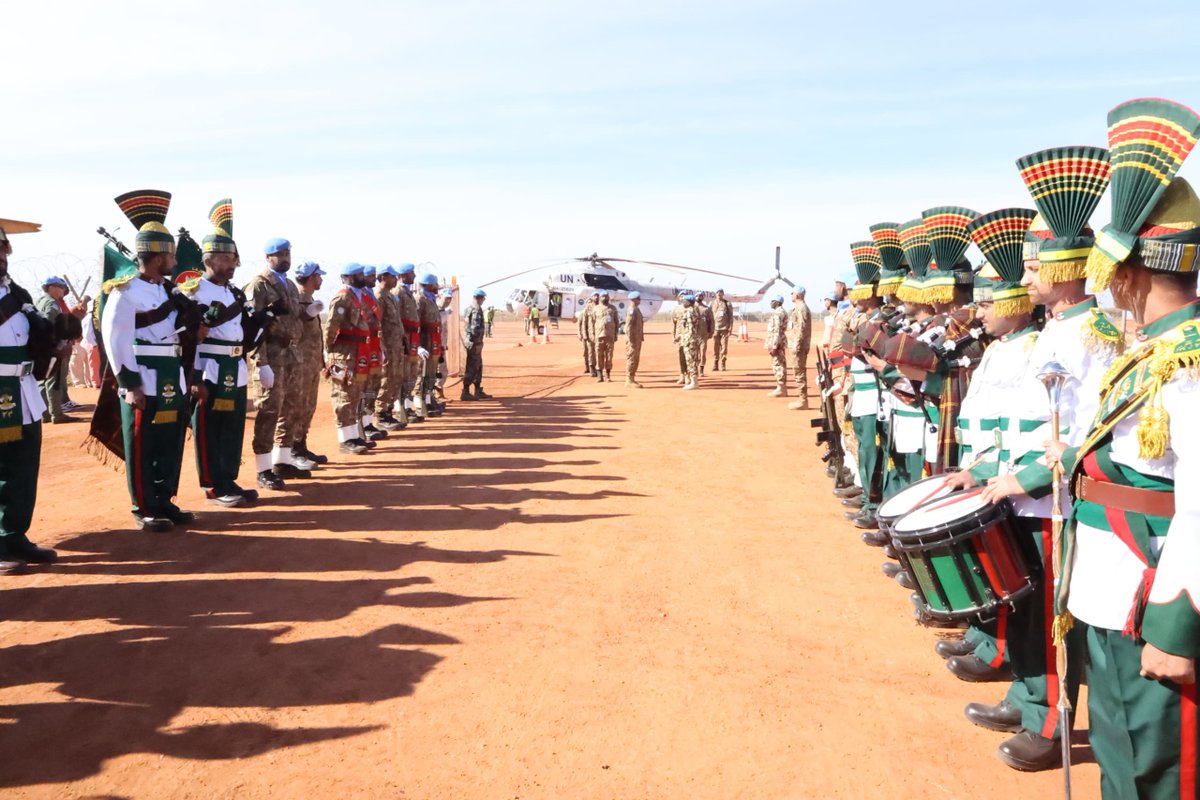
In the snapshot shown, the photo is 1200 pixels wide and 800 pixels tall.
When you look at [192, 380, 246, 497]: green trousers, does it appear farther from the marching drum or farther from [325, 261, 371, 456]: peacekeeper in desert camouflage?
the marching drum

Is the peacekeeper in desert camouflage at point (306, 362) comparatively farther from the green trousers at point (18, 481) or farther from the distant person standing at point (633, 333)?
the distant person standing at point (633, 333)

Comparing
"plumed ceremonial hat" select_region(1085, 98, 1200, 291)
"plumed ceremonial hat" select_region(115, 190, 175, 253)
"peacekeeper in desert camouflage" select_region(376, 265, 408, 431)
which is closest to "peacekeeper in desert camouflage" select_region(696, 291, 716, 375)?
"peacekeeper in desert camouflage" select_region(376, 265, 408, 431)

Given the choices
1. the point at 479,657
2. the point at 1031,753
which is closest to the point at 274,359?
the point at 479,657

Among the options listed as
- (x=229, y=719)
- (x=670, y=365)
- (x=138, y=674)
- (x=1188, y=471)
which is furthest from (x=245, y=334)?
(x=670, y=365)

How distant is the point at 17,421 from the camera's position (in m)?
5.61

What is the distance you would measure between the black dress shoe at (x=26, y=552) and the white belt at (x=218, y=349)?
2070 millimetres

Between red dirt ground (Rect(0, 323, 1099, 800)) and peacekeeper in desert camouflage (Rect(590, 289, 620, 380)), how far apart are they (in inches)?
444

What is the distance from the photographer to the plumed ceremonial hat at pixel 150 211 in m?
6.47

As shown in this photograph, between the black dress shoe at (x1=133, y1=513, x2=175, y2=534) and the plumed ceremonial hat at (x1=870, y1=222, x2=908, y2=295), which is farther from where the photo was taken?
the plumed ceremonial hat at (x1=870, y1=222, x2=908, y2=295)

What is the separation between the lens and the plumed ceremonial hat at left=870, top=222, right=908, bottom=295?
23.0 feet

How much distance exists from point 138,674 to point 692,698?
269 centimetres

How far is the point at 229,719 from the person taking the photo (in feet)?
12.4

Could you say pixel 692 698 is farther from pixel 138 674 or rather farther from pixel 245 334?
pixel 245 334

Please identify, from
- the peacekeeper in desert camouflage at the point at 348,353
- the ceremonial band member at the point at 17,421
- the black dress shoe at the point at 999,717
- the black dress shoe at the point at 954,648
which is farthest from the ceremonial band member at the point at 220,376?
the black dress shoe at the point at 999,717
